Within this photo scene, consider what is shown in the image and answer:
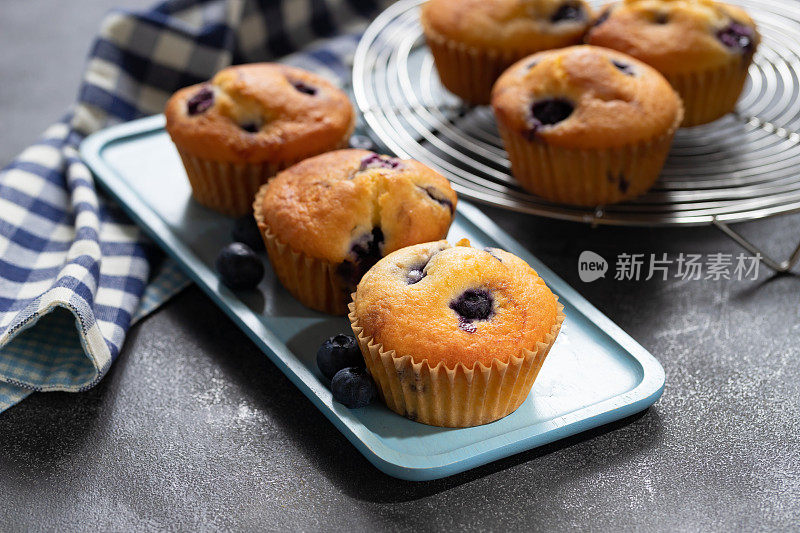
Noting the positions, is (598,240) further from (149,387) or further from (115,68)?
(115,68)

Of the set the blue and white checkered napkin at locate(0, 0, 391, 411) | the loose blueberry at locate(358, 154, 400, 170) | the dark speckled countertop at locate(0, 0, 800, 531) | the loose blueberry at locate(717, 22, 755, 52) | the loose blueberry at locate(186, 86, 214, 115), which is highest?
the loose blueberry at locate(717, 22, 755, 52)

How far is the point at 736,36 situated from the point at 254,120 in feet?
5.98

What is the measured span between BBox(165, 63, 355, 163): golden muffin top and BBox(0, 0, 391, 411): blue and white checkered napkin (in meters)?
Answer: 0.43

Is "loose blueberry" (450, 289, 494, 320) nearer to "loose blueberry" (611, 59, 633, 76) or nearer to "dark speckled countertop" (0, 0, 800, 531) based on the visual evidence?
"dark speckled countertop" (0, 0, 800, 531)

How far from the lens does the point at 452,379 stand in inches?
85.1

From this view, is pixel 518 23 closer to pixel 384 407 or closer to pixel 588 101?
pixel 588 101

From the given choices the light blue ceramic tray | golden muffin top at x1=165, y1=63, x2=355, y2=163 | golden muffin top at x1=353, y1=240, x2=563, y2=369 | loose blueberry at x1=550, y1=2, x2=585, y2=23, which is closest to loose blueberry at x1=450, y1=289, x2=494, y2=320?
golden muffin top at x1=353, y1=240, x2=563, y2=369

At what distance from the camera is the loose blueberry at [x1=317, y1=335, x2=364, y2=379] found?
2.37 m

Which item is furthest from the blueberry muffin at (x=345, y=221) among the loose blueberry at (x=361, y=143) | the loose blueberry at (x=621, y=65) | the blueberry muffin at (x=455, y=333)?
the loose blueberry at (x=621, y=65)

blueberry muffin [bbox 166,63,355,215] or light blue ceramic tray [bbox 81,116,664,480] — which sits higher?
blueberry muffin [bbox 166,63,355,215]

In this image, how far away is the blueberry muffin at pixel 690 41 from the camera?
328 centimetres

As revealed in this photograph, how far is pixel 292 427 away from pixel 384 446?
322mm

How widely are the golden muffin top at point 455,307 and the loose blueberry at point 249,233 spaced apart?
66 centimetres

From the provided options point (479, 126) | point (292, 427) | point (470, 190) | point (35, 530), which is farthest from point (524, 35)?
point (35, 530)
